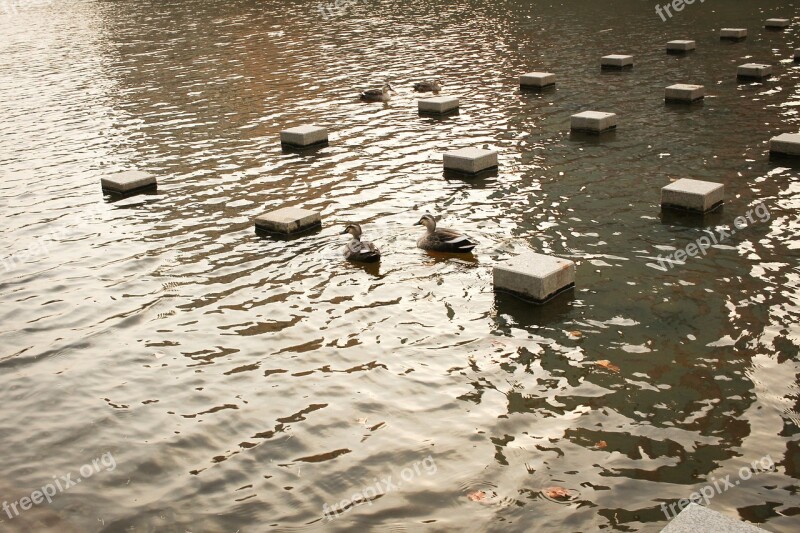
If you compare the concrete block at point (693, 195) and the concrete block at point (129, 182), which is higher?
the concrete block at point (129, 182)

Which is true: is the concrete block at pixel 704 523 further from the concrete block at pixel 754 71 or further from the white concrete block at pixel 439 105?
the concrete block at pixel 754 71

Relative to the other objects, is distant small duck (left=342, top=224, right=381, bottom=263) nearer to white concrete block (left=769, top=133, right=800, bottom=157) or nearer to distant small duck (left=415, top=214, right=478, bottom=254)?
distant small duck (left=415, top=214, right=478, bottom=254)

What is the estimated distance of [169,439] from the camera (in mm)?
7441

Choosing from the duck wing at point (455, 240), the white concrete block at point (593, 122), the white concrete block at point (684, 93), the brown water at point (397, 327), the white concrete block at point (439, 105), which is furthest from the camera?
the white concrete block at point (439, 105)

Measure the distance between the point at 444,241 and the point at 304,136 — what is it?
6.59 meters

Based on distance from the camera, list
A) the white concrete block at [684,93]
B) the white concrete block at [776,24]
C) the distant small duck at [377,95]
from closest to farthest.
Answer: the white concrete block at [684,93]
the distant small duck at [377,95]
the white concrete block at [776,24]

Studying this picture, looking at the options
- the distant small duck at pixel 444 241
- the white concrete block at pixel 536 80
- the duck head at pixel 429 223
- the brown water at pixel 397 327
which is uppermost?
the white concrete block at pixel 536 80

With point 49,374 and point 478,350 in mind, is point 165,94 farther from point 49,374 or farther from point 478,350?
point 478,350

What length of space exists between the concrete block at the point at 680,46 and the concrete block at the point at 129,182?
16.6m

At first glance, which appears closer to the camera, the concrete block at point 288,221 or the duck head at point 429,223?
the duck head at point 429,223

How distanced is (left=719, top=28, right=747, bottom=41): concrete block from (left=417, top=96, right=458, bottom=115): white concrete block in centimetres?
1189

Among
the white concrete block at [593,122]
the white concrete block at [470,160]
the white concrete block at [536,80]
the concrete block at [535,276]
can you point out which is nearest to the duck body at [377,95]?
the white concrete block at [536,80]

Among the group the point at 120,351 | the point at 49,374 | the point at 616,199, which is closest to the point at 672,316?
the point at 616,199

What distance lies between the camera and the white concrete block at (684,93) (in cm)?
1815
